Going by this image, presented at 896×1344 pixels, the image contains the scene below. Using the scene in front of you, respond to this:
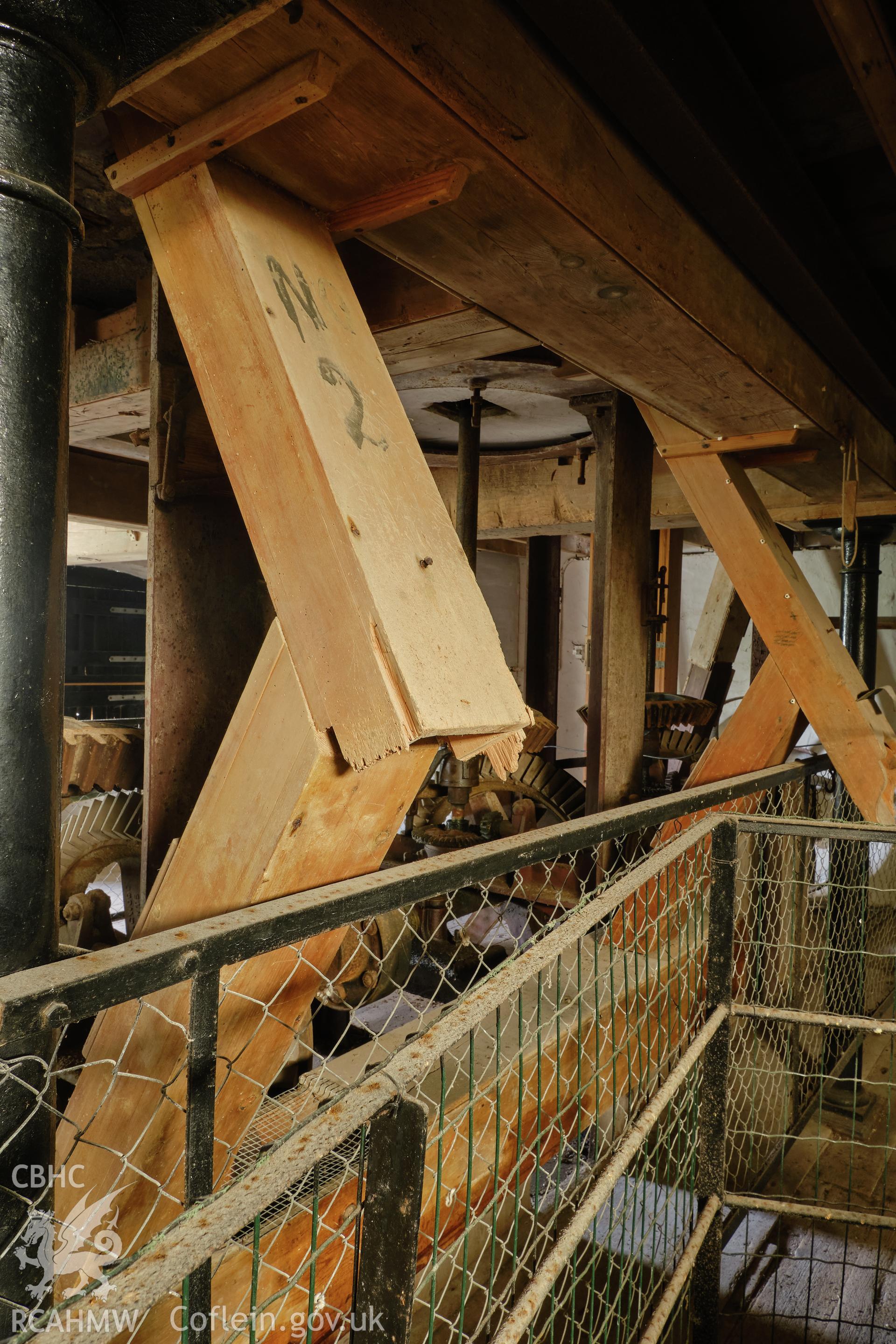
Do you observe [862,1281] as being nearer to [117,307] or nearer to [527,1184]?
[527,1184]

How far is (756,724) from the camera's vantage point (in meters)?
3.77

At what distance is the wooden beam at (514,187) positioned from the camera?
1.32 metres

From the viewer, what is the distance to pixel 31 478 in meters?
1.20

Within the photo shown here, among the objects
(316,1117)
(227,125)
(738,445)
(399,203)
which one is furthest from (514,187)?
(738,445)

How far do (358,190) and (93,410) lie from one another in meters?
2.28

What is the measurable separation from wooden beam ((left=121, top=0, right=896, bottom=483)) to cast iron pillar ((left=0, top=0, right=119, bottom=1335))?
22 centimetres

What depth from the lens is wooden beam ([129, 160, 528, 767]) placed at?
4.43ft

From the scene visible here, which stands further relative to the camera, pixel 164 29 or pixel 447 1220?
pixel 447 1220

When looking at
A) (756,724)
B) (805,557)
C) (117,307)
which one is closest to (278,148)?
(117,307)

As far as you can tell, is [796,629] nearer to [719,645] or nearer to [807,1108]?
[807,1108]

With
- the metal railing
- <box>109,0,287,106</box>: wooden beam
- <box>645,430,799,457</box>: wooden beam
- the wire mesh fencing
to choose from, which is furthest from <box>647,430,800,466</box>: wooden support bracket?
<box>109,0,287,106</box>: wooden beam

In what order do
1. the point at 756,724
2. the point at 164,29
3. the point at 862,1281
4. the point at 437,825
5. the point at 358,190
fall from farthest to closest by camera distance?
the point at 437,825, the point at 756,724, the point at 862,1281, the point at 358,190, the point at 164,29

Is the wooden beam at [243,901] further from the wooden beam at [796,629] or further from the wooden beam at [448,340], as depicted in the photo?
the wooden beam at [796,629]

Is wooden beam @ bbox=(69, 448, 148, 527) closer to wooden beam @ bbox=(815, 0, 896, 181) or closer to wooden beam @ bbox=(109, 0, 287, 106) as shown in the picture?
wooden beam @ bbox=(109, 0, 287, 106)
